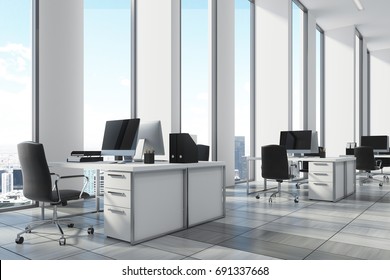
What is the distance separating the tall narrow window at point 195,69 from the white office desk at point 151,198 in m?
3.12

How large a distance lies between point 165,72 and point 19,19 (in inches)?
98.6

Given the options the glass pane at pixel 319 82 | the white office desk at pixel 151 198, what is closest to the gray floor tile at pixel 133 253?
the white office desk at pixel 151 198

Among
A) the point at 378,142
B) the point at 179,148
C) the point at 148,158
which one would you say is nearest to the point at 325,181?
the point at 179,148

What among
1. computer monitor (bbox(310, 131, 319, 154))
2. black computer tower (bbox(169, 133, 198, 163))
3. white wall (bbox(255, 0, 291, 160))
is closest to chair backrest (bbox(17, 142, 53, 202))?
black computer tower (bbox(169, 133, 198, 163))

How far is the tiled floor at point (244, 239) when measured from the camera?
9.56ft

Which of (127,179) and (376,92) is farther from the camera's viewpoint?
(376,92)

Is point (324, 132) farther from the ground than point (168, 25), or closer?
closer

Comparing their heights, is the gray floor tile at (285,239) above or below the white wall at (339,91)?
below

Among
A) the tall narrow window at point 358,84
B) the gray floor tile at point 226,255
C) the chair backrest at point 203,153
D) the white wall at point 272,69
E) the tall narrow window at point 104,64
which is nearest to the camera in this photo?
the gray floor tile at point 226,255

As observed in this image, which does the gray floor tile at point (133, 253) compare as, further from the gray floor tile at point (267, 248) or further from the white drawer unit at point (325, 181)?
the white drawer unit at point (325, 181)

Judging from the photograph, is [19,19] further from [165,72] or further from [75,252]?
[75,252]

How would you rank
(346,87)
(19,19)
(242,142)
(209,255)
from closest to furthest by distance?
(209,255)
(19,19)
(242,142)
(346,87)

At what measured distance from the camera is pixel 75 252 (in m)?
2.97
